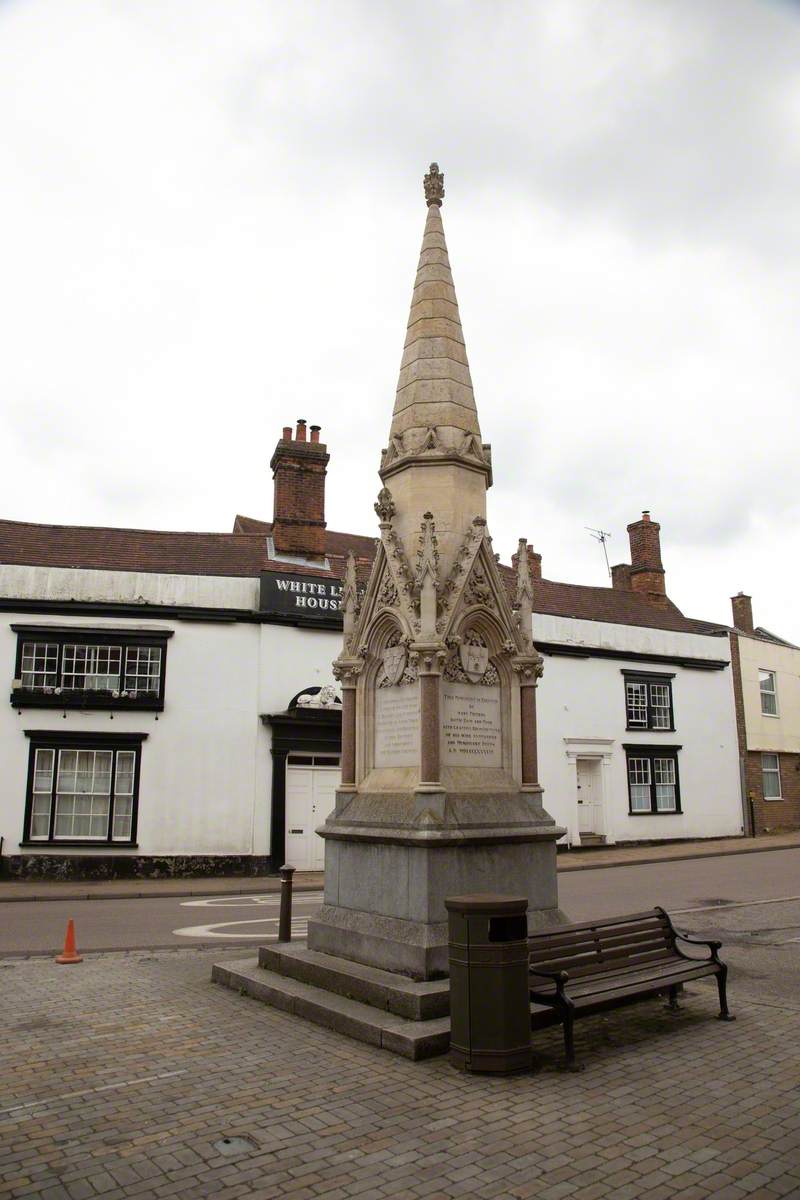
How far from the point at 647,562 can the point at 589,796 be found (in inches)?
391

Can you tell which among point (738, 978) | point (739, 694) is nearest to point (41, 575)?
point (738, 978)

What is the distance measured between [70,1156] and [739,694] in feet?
92.4

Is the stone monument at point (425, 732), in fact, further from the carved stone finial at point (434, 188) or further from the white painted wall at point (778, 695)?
the white painted wall at point (778, 695)

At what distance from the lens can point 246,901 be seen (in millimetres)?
15844

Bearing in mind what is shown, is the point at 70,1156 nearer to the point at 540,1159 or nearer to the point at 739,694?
the point at 540,1159

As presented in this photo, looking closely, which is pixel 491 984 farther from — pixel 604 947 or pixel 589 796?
pixel 589 796

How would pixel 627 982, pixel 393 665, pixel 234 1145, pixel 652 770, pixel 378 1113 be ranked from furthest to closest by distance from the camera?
pixel 652 770, pixel 393 665, pixel 627 982, pixel 378 1113, pixel 234 1145

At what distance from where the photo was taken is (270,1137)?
15.3ft

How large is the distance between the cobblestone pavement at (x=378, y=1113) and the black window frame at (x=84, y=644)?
1281cm

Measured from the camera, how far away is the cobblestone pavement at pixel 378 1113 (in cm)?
415

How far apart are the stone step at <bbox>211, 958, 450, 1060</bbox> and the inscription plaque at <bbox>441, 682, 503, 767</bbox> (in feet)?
7.11

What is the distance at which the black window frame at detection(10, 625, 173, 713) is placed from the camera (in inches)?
760

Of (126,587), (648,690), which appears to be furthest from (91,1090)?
(648,690)

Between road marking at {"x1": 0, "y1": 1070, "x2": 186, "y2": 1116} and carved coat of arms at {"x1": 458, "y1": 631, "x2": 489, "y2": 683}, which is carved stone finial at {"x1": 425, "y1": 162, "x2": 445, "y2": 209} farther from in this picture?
road marking at {"x1": 0, "y1": 1070, "x2": 186, "y2": 1116}
